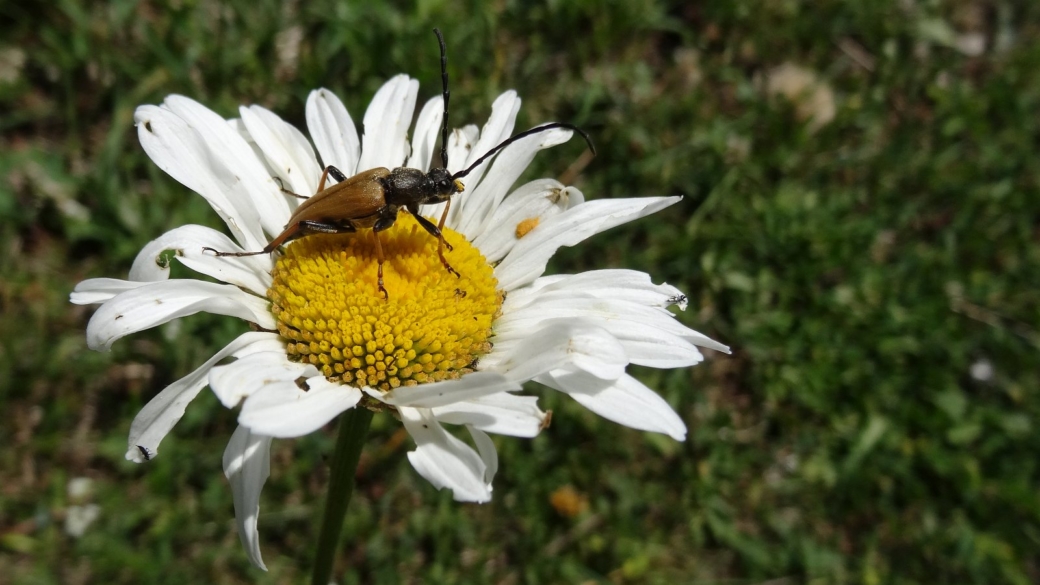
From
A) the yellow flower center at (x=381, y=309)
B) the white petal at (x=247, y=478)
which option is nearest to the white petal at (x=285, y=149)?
the yellow flower center at (x=381, y=309)

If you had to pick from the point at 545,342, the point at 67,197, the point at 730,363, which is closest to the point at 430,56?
the point at 67,197

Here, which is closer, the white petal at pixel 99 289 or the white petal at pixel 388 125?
the white petal at pixel 99 289

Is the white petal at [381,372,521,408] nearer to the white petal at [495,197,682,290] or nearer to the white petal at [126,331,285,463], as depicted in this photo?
the white petal at [126,331,285,463]

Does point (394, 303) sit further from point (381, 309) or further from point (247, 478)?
point (247, 478)

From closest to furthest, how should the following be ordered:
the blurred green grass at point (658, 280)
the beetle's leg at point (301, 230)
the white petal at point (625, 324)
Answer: the white petal at point (625, 324), the beetle's leg at point (301, 230), the blurred green grass at point (658, 280)

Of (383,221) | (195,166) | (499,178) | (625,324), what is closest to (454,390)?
(625,324)

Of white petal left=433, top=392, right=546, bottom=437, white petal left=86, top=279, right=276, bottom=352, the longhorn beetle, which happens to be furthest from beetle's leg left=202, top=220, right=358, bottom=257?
white petal left=433, top=392, right=546, bottom=437

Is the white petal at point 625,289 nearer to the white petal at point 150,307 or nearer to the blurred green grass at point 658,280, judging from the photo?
the white petal at point 150,307

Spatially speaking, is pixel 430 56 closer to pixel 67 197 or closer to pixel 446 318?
pixel 67 197
